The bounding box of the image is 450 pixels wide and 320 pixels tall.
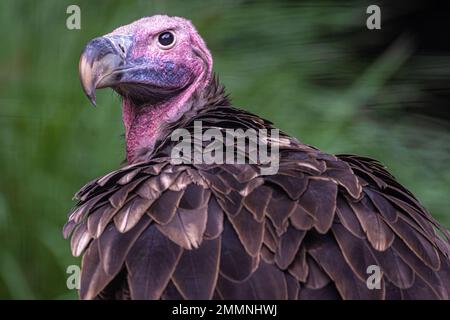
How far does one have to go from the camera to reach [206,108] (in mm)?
3775

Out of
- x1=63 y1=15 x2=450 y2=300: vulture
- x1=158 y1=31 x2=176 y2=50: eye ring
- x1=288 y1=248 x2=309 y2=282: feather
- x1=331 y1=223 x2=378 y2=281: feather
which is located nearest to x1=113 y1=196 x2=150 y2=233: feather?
x1=63 y1=15 x2=450 y2=300: vulture

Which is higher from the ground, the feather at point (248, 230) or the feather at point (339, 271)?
the feather at point (248, 230)

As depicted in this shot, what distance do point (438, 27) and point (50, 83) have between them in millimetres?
3030

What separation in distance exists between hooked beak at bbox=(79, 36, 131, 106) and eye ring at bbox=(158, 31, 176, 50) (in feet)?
0.46

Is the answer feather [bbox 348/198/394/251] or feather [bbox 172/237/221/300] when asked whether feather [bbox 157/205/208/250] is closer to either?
feather [bbox 172/237/221/300]

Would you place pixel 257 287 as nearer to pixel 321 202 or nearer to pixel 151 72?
pixel 321 202

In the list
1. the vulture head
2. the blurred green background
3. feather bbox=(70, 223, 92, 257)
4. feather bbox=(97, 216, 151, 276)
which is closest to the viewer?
feather bbox=(97, 216, 151, 276)

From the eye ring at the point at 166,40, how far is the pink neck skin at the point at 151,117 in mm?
187

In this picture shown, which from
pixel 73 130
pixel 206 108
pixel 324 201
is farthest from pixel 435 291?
pixel 73 130

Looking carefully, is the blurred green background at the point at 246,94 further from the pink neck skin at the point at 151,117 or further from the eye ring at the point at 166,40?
the eye ring at the point at 166,40

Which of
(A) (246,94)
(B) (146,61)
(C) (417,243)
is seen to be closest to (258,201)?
(C) (417,243)

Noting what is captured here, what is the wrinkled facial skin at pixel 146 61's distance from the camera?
371 cm

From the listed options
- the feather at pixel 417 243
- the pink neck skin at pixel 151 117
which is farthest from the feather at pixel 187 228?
A: the pink neck skin at pixel 151 117

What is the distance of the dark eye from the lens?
3.95m
